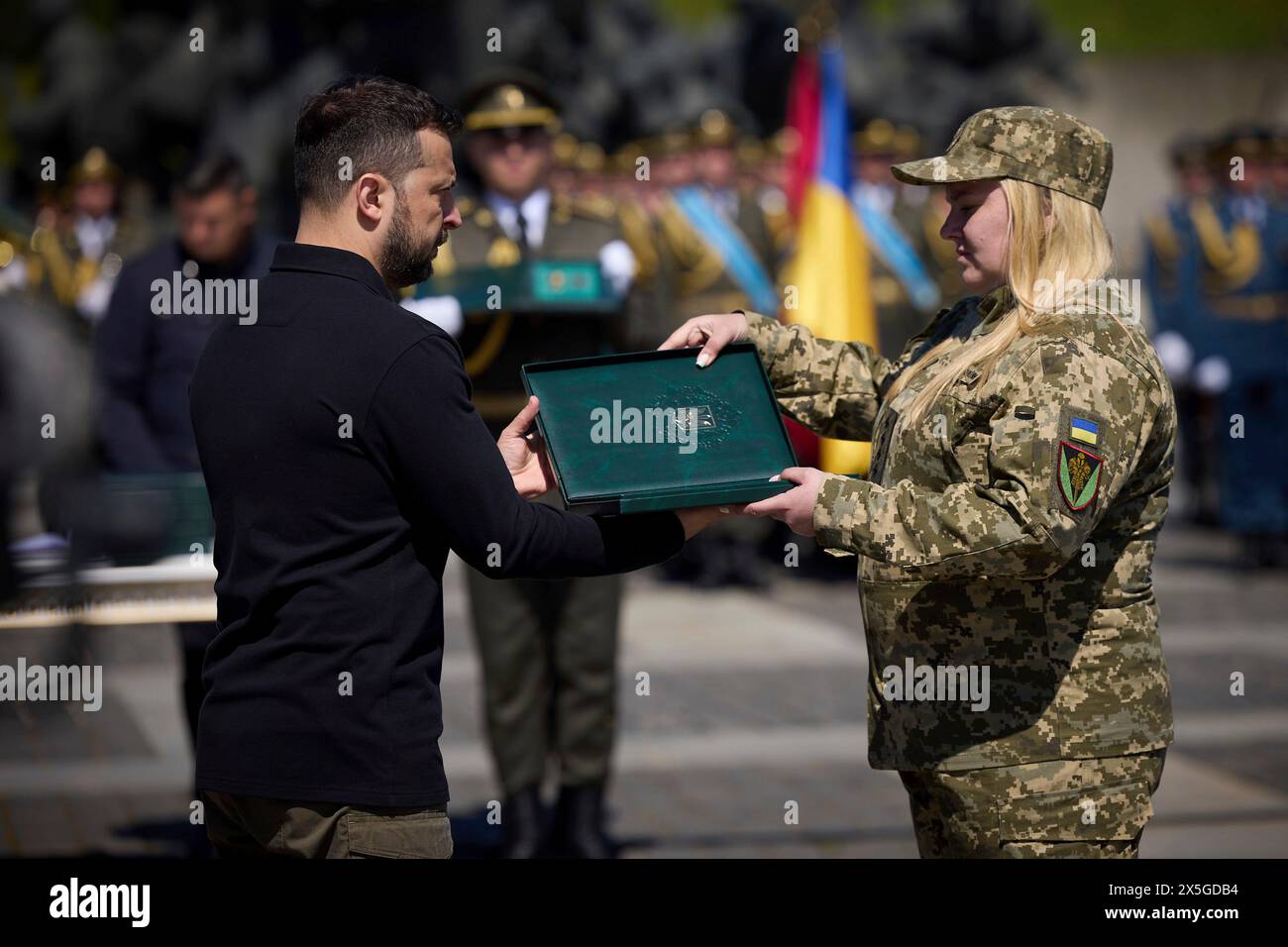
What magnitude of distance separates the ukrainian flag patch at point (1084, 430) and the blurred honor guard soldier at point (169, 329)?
3.49 m

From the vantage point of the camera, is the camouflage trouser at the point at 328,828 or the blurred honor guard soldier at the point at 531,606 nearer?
the camouflage trouser at the point at 328,828

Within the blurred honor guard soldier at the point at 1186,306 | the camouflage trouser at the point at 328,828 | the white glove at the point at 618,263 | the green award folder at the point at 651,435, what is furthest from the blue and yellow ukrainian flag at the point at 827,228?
the camouflage trouser at the point at 328,828

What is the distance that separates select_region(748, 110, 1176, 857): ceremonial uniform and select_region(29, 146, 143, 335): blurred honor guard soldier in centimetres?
1237

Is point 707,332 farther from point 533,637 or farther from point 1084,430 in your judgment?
point 533,637

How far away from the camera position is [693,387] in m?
2.96

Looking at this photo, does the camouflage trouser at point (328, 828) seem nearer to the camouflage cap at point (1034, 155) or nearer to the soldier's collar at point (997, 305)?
the soldier's collar at point (997, 305)

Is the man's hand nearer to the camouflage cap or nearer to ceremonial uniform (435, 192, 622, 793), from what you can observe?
the camouflage cap

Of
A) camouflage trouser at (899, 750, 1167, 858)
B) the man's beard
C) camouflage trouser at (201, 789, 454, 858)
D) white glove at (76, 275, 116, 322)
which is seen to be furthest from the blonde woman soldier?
white glove at (76, 275, 116, 322)

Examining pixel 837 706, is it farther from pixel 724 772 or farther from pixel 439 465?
pixel 439 465

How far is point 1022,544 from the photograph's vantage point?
9.09ft

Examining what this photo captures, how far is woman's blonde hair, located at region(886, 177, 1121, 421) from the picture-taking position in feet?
9.79

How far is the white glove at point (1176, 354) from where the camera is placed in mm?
12391

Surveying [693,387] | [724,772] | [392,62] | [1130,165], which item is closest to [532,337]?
[724,772]
